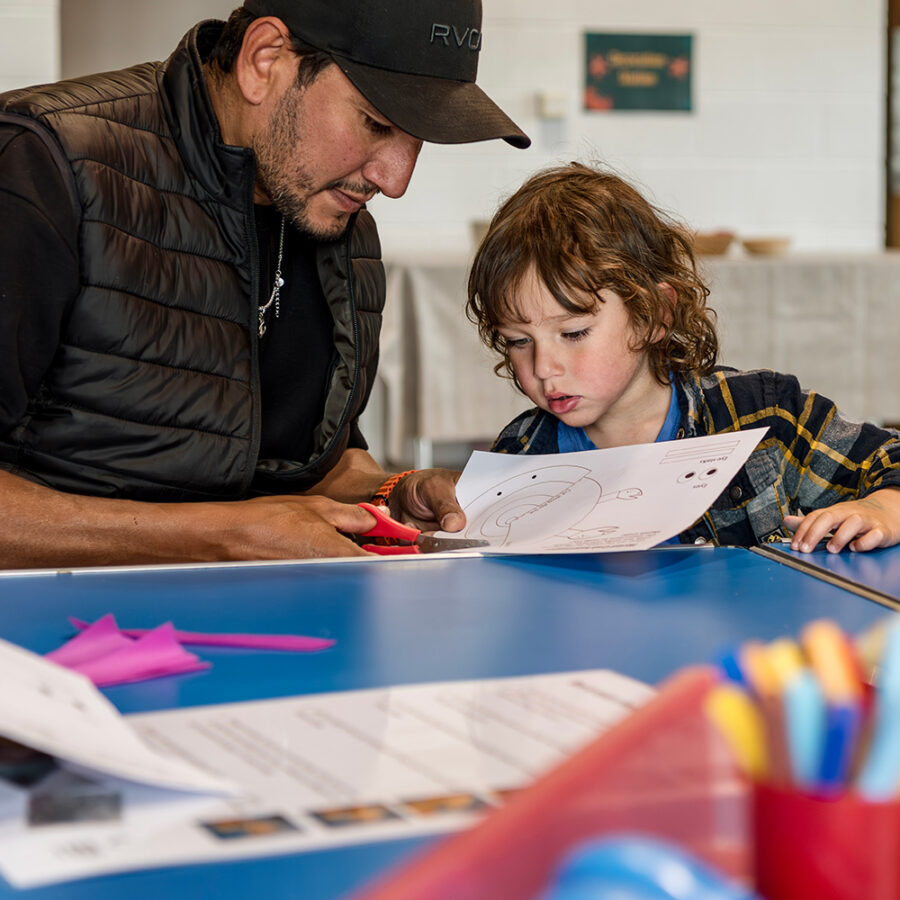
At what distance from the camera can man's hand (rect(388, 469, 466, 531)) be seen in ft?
4.30

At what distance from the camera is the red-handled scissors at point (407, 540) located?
1146 millimetres

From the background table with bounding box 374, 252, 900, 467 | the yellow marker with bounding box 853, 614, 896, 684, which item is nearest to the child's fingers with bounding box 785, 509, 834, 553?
the yellow marker with bounding box 853, 614, 896, 684

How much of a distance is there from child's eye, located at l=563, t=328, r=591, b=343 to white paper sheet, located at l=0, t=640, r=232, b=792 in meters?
0.98

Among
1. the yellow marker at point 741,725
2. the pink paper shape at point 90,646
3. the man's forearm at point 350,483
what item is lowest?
the man's forearm at point 350,483

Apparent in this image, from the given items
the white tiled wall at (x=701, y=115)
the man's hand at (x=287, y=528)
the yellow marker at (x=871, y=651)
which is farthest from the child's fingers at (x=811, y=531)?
the white tiled wall at (x=701, y=115)

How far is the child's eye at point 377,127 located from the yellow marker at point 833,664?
1190 mm

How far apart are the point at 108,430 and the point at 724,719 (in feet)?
3.71

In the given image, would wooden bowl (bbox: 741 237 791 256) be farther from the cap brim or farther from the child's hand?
the child's hand

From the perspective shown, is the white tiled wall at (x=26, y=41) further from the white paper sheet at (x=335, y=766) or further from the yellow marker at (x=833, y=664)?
the yellow marker at (x=833, y=664)

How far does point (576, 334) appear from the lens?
1.50 metres

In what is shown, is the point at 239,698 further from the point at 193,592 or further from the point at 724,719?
the point at 724,719

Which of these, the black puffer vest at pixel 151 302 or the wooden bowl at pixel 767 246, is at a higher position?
the wooden bowl at pixel 767 246

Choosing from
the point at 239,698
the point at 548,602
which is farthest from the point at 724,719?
the point at 548,602

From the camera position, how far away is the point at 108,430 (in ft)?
4.42
